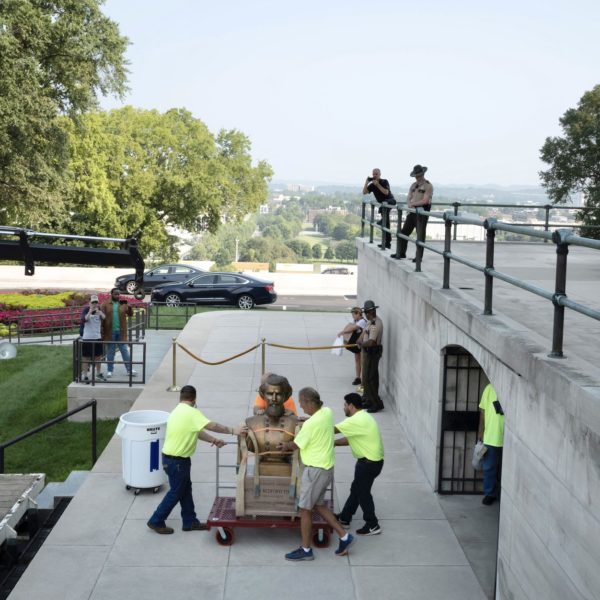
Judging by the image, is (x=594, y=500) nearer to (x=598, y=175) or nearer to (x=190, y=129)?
(x=598, y=175)

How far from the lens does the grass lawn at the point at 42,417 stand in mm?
15008

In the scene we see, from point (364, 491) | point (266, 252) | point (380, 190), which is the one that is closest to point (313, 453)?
point (364, 491)

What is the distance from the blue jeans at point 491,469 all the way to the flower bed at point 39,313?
15.6 m

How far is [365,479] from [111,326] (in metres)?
8.75

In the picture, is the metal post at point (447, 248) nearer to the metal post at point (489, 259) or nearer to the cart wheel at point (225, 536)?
the metal post at point (489, 259)

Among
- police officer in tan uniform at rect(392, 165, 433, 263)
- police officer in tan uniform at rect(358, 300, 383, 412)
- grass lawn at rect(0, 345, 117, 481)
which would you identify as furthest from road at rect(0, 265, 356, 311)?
police officer in tan uniform at rect(392, 165, 433, 263)

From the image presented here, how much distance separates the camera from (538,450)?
7012 mm

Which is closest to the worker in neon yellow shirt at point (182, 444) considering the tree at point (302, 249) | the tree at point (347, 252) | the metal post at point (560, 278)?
the metal post at point (560, 278)

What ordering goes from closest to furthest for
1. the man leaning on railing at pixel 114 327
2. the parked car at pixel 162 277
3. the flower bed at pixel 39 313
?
1. the man leaning on railing at pixel 114 327
2. the flower bed at pixel 39 313
3. the parked car at pixel 162 277

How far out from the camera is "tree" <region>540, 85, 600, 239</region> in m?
32.1

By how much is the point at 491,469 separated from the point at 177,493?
139 inches

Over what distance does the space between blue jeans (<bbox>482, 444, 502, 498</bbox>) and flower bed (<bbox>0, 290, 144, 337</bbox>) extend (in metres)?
15.6

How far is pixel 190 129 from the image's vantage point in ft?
190

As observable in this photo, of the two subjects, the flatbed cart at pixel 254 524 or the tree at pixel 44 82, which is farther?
the tree at pixel 44 82
